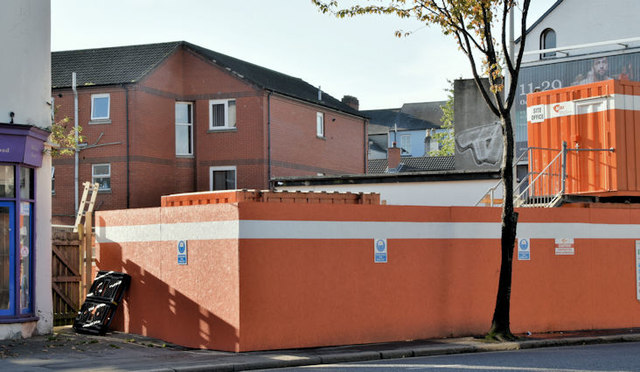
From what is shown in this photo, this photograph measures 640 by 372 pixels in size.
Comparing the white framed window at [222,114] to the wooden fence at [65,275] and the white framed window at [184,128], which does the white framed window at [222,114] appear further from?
the wooden fence at [65,275]

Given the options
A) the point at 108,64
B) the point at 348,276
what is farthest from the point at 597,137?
the point at 108,64

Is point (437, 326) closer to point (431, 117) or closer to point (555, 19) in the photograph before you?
point (555, 19)

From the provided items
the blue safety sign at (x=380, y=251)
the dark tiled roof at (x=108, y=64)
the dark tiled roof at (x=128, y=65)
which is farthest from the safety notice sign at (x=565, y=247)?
the dark tiled roof at (x=108, y=64)

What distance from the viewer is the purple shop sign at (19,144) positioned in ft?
50.4

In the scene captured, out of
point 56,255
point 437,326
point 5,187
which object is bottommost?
point 437,326

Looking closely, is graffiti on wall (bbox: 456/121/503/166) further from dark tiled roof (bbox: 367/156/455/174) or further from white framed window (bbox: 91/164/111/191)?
dark tiled roof (bbox: 367/156/455/174)

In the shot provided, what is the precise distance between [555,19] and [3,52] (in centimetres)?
2404

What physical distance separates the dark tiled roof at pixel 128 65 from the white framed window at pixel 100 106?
65 cm

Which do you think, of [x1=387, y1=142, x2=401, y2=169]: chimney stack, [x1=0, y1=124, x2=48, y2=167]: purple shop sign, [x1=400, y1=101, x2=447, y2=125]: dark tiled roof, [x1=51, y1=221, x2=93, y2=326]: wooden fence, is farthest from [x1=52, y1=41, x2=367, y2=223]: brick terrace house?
[x1=400, y1=101, x2=447, y2=125]: dark tiled roof

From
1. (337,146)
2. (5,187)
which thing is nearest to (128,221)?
(5,187)

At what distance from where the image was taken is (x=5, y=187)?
15.6m

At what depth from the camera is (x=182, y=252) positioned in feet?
53.0

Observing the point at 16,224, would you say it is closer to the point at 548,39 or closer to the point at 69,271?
the point at 69,271

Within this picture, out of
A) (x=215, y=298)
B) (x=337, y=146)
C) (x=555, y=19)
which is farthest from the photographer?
(x=337, y=146)
